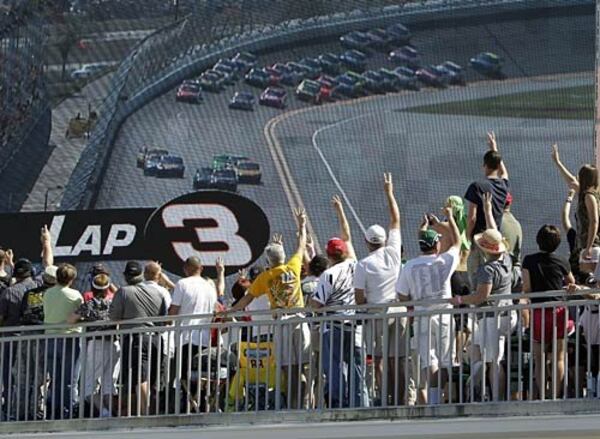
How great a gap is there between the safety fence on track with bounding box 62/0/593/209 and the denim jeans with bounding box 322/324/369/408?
8610 mm

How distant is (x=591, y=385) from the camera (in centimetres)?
1394

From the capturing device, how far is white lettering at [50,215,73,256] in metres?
23.8

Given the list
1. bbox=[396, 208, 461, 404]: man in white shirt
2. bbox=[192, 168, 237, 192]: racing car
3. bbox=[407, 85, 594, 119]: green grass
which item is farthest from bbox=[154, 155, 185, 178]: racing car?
bbox=[396, 208, 461, 404]: man in white shirt

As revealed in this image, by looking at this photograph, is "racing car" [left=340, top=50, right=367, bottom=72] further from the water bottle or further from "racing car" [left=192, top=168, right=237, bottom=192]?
the water bottle

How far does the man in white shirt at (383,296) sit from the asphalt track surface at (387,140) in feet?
23.1

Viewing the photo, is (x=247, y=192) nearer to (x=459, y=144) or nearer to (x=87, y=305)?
(x=459, y=144)

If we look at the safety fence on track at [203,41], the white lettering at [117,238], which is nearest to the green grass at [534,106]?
the safety fence on track at [203,41]

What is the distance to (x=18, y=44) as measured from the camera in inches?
967

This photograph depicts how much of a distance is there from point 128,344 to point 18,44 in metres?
9.16

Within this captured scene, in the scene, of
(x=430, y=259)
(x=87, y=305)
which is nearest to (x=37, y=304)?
(x=87, y=305)

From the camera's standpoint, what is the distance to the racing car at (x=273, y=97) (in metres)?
23.8

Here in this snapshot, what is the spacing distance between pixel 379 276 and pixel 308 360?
79 centimetres

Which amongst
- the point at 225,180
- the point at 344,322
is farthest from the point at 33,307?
the point at 225,180

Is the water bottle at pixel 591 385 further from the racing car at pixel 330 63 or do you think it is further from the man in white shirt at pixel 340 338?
the racing car at pixel 330 63
